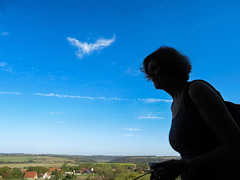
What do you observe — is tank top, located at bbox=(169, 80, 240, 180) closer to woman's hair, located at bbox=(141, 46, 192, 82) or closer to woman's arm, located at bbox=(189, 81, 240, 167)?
woman's arm, located at bbox=(189, 81, 240, 167)

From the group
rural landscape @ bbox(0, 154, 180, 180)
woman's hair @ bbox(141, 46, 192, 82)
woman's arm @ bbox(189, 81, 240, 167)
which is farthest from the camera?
rural landscape @ bbox(0, 154, 180, 180)

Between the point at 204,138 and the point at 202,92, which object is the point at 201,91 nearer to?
the point at 202,92

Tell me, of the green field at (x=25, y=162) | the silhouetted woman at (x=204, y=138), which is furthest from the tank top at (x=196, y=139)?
the green field at (x=25, y=162)

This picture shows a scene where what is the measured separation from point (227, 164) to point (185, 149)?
12cm

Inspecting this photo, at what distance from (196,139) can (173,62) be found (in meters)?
0.30

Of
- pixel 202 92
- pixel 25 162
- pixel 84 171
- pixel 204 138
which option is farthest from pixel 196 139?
pixel 25 162

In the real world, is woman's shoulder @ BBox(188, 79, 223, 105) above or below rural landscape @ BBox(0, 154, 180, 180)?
above

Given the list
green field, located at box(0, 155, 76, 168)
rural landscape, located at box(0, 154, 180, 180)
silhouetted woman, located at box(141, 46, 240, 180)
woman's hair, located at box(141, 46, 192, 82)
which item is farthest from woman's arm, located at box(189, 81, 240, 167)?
green field, located at box(0, 155, 76, 168)

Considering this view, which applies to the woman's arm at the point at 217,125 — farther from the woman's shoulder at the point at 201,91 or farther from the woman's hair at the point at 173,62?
the woman's hair at the point at 173,62

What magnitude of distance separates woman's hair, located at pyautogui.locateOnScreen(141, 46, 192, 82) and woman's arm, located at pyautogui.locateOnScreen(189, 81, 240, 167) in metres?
0.21

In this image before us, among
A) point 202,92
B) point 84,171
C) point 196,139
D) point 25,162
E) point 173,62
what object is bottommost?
point 25,162

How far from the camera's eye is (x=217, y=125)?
1.35ft

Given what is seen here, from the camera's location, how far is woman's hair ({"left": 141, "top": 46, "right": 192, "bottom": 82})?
0.66 metres

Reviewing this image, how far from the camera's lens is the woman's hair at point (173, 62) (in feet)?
2.17
